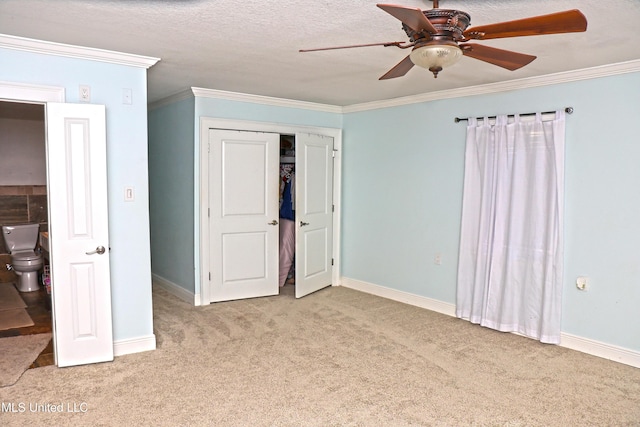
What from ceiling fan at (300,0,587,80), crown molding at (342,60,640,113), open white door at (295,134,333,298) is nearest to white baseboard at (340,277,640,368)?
open white door at (295,134,333,298)

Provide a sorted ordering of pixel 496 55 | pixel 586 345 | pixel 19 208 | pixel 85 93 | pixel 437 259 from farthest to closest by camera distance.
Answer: pixel 19 208 < pixel 437 259 < pixel 586 345 < pixel 85 93 < pixel 496 55

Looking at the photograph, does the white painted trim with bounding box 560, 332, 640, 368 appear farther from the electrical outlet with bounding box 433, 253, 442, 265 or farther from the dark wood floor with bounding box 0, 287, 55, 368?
the dark wood floor with bounding box 0, 287, 55, 368

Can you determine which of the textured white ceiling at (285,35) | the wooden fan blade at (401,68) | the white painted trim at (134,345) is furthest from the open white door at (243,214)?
the wooden fan blade at (401,68)

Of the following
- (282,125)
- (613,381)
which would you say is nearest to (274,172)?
(282,125)

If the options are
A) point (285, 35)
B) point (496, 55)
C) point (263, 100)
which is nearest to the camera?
point (496, 55)

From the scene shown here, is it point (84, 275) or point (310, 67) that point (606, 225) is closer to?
point (310, 67)

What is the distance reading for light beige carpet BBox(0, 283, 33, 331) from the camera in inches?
168

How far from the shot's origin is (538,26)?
1.83 m

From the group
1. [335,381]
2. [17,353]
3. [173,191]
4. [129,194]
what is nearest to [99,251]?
[129,194]

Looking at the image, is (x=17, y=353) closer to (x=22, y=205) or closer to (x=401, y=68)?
(x=22, y=205)

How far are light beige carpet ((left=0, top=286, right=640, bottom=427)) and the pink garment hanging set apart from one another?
57.6 inches

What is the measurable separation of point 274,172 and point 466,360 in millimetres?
2894

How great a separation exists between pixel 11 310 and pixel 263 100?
339 cm

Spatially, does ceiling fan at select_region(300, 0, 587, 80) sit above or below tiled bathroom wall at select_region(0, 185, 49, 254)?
above
